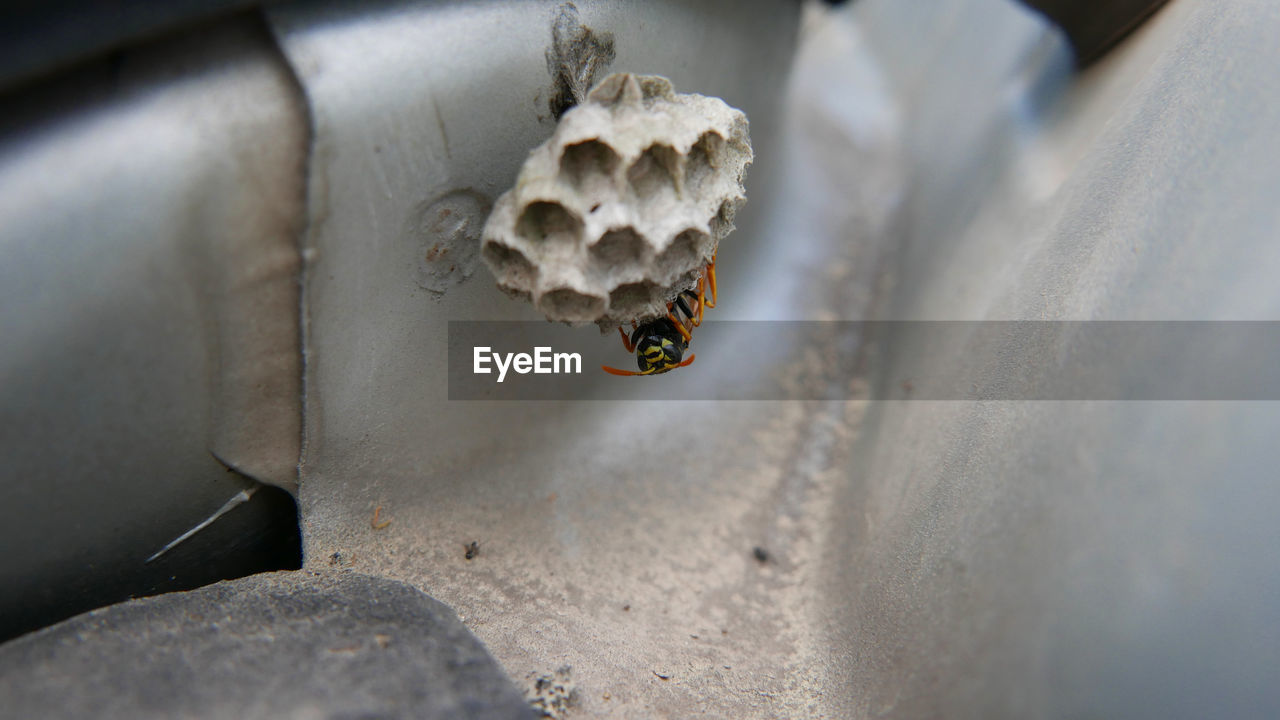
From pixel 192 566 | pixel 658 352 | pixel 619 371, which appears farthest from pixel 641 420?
pixel 192 566

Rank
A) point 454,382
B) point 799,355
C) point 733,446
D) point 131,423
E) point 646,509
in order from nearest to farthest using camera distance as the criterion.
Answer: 1. point 131,423
2. point 454,382
3. point 646,509
4. point 733,446
5. point 799,355

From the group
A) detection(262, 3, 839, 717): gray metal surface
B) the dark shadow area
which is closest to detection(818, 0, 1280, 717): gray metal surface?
detection(262, 3, 839, 717): gray metal surface

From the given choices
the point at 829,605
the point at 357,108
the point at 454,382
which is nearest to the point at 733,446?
the point at 829,605

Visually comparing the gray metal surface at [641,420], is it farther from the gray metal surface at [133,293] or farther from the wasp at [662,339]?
the wasp at [662,339]

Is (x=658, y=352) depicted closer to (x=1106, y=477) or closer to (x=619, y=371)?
(x=619, y=371)

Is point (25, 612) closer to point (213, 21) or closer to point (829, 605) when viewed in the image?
point (213, 21)
